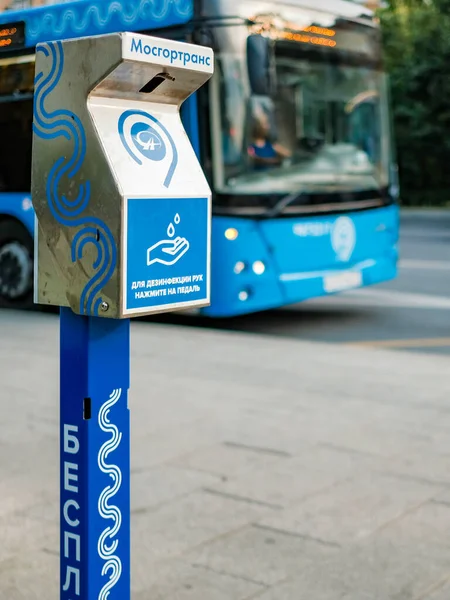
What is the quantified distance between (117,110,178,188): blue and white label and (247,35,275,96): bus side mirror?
23.0 feet

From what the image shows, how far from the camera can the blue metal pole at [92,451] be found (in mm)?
2547

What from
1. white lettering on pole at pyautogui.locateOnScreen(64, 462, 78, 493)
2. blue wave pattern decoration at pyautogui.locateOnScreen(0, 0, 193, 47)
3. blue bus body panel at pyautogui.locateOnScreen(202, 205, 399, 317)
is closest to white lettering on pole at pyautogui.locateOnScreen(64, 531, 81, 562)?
white lettering on pole at pyautogui.locateOnScreen(64, 462, 78, 493)

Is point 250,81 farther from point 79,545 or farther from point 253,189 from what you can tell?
point 79,545

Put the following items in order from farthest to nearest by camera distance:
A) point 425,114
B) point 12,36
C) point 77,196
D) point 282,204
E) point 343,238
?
1. point 425,114
2. point 12,36
3. point 343,238
4. point 282,204
5. point 77,196

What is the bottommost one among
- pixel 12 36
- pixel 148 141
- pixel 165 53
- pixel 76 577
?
pixel 76 577

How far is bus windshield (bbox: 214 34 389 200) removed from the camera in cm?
955

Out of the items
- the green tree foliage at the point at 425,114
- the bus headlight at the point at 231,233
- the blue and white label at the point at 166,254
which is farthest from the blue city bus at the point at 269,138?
the green tree foliage at the point at 425,114

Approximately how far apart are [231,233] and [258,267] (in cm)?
40

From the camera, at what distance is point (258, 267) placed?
31.8ft

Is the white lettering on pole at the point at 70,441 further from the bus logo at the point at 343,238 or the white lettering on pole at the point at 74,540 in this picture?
the bus logo at the point at 343,238

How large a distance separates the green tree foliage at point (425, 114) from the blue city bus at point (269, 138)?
2695 cm

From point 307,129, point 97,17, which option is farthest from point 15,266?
point 307,129

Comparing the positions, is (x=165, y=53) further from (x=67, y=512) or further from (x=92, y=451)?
(x=67, y=512)

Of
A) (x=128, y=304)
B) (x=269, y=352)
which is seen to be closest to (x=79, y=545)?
(x=128, y=304)
